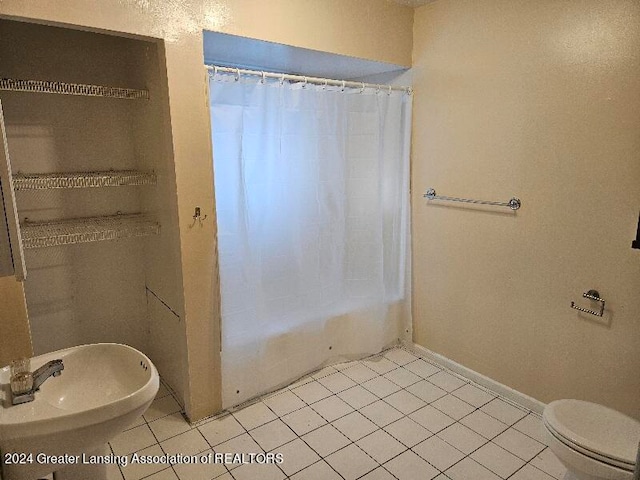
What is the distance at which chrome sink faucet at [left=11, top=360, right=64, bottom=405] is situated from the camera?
4.27 feet

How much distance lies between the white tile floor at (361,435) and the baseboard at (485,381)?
0.05 metres

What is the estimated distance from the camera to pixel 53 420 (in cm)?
115

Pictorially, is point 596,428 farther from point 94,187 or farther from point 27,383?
point 94,187

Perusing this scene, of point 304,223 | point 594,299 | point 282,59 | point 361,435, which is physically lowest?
point 361,435

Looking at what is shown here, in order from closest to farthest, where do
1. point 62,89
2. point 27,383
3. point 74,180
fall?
point 27,383
point 62,89
point 74,180

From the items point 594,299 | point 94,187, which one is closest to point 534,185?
point 594,299

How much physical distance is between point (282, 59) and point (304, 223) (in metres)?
1.00

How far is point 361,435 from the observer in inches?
85.4

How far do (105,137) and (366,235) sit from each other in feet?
5.60

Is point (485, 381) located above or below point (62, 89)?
below

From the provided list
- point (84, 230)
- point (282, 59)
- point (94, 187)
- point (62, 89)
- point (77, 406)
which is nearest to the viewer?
point (77, 406)

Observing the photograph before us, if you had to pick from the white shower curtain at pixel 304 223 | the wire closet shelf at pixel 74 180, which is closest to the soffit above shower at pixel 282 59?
the white shower curtain at pixel 304 223

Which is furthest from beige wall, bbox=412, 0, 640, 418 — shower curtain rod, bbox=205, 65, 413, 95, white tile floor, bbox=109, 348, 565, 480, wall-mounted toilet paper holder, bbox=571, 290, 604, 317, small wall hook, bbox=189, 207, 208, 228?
small wall hook, bbox=189, 207, 208, 228

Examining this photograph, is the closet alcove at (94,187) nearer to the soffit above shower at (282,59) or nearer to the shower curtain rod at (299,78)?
the shower curtain rod at (299,78)
